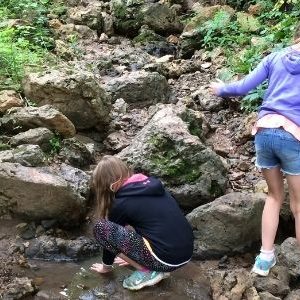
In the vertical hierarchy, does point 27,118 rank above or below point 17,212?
above

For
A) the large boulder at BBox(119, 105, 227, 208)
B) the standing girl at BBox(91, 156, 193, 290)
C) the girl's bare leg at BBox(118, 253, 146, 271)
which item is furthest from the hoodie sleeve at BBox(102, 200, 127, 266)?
the large boulder at BBox(119, 105, 227, 208)

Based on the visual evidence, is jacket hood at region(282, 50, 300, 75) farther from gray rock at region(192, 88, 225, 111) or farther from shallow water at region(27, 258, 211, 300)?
gray rock at region(192, 88, 225, 111)

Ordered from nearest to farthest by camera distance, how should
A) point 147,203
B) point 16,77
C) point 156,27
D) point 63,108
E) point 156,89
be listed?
1. point 147,203
2. point 63,108
3. point 16,77
4. point 156,89
5. point 156,27

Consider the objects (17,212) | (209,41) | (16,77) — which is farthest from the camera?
(209,41)

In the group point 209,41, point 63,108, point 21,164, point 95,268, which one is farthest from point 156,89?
point 95,268

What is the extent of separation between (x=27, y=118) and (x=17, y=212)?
131 cm

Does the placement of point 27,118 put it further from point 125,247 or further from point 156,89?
point 156,89

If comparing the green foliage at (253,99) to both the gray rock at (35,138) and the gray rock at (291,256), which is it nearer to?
the gray rock at (35,138)

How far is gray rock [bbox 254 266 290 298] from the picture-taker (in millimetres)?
3383

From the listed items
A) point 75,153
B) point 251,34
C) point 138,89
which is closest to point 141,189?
point 75,153

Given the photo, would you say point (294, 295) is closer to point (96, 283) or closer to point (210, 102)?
point (96, 283)

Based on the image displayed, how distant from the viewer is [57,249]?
3.94 meters

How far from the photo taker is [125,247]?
3.46 meters

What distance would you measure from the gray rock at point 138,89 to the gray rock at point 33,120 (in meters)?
2.17
